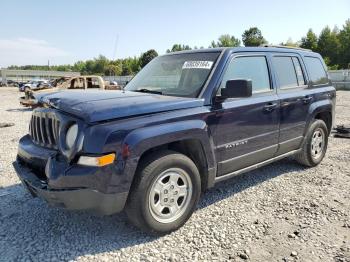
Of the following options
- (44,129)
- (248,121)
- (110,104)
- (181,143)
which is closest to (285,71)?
(248,121)

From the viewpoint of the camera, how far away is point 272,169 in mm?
5633

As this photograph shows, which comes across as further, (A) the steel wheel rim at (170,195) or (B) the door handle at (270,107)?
(B) the door handle at (270,107)

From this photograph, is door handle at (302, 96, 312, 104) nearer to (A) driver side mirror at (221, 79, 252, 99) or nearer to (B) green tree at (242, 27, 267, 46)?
(A) driver side mirror at (221, 79, 252, 99)

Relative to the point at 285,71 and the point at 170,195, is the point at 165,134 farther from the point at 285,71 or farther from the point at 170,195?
the point at 285,71

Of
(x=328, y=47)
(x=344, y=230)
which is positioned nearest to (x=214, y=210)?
(x=344, y=230)

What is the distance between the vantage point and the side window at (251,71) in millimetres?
4051

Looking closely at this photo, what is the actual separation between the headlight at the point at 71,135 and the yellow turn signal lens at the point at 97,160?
0.65 ft

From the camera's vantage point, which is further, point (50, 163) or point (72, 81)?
point (72, 81)

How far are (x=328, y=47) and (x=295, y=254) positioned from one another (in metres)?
71.0

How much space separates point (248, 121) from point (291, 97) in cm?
111

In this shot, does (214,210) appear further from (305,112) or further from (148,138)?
(305,112)

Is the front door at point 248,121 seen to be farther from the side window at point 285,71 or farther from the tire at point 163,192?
the tire at point 163,192

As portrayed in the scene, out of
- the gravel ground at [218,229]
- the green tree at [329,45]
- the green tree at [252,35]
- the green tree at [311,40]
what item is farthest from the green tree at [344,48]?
the gravel ground at [218,229]

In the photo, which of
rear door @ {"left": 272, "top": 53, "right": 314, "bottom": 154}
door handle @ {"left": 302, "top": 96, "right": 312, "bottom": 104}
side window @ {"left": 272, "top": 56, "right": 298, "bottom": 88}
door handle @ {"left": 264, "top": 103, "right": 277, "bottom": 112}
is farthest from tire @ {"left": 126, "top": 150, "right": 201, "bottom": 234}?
door handle @ {"left": 302, "top": 96, "right": 312, "bottom": 104}
